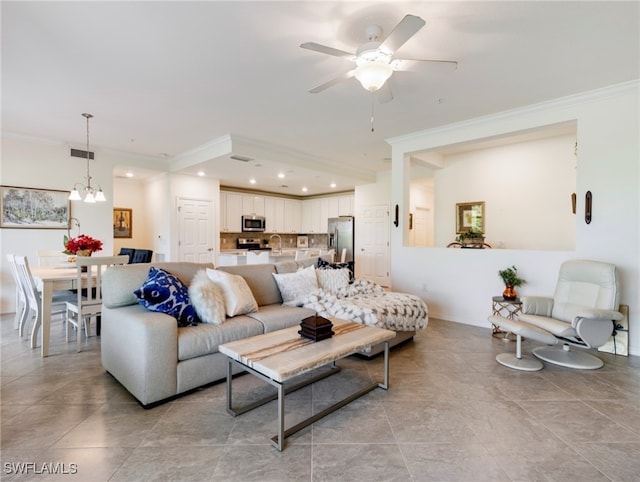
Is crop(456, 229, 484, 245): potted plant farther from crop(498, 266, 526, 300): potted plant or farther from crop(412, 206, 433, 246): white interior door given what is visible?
crop(412, 206, 433, 246): white interior door

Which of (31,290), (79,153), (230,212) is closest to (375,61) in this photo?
(31,290)

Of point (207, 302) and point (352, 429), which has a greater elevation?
point (207, 302)

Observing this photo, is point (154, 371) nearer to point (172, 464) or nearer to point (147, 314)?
point (147, 314)

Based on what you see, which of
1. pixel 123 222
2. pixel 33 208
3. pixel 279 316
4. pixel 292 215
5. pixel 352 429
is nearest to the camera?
pixel 352 429

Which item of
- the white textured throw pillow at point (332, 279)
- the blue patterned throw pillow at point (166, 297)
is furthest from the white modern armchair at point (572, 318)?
the blue patterned throw pillow at point (166, 297)

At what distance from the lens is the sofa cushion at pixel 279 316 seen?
9.31ft

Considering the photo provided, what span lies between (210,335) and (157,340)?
0.39 m

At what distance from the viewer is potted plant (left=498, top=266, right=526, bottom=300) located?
12.4ft

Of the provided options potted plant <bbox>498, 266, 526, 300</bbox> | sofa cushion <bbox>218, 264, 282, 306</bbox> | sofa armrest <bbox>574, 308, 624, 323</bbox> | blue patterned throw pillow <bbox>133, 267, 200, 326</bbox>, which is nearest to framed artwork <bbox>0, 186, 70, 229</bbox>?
sofa cushion <bbox>218, 264, 282, 306</bbox>

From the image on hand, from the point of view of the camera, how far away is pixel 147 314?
2.34 m

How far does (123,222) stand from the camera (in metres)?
6.92

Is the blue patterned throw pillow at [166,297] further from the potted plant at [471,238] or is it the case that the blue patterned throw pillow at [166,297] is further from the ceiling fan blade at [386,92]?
the potted plant at [471,238]

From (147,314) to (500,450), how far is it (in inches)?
95.7

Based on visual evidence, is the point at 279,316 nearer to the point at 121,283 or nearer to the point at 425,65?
the point at 121,283
